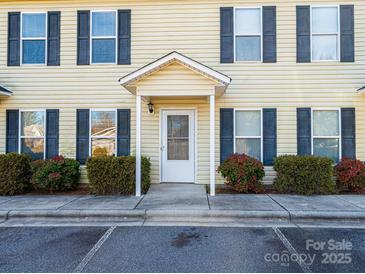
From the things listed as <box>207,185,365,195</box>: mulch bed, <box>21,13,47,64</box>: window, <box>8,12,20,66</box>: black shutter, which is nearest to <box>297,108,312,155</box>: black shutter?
<box>207,185,365,195</box>: mulch bed

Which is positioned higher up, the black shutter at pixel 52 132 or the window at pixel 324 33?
the window at pixel 324 33

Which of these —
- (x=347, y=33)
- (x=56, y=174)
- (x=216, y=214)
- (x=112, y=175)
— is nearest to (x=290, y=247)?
(x=216, y=214)

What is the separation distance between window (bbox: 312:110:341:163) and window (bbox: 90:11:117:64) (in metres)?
7.00

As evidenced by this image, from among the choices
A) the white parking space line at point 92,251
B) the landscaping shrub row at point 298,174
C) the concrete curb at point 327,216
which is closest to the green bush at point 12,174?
the white parking space line at point 92,251

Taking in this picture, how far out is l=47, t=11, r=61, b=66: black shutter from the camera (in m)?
9.02

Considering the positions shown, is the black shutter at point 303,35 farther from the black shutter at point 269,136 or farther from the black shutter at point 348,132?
the black shutter at point 348,132

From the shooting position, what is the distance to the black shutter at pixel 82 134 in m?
8.97

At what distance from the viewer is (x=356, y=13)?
8.64 meters

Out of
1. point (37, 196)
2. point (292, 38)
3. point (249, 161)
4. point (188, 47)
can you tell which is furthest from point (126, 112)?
point (292, 38)

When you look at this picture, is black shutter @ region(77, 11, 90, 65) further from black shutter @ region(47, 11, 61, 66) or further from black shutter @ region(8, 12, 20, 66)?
black shutter @ region(8, 12, 20, 66)

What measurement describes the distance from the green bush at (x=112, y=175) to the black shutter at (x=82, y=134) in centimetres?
145

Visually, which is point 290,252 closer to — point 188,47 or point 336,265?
point 336,265

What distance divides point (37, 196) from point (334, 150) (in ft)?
30.0

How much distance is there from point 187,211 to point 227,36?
587cm
